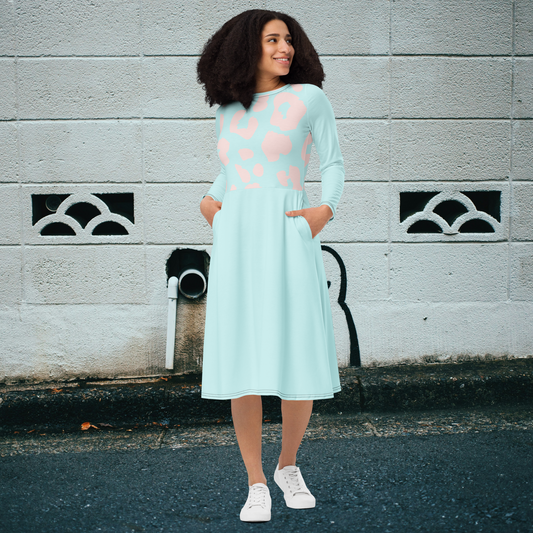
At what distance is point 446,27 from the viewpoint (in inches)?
155

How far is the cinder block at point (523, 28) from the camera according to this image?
3939mm

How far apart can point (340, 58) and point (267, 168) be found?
227cm

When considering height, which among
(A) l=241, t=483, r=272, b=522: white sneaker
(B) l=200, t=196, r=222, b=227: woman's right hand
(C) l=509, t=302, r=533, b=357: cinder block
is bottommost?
(A) l=241, t=483, r=272, b=522: white sneaker

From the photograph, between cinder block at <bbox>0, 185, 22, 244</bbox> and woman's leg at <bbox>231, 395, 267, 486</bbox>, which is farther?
cinder block at <bbox>0, 185, 22, 244</bbox>

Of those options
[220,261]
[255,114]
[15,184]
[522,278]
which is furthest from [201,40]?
[522,278]

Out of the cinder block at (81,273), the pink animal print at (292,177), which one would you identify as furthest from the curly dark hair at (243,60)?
the cinder block at (81,273)

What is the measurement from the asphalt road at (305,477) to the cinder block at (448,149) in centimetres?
175

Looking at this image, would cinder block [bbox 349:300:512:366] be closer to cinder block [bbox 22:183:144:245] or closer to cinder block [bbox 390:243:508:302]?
cinder block [bbox 390:243:508:302]

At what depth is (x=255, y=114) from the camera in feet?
6.78

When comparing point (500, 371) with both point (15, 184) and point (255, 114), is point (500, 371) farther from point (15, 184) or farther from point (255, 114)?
point (15, 184)

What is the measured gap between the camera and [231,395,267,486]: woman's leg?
209 centimetres

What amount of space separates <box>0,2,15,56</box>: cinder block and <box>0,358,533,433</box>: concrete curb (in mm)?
2448

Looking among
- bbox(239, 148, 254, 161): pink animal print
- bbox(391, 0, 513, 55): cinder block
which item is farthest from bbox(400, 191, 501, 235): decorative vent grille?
bbox(239, 148, 254, 161): pink animal print

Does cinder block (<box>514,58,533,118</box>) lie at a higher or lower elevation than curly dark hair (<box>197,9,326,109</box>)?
higher
